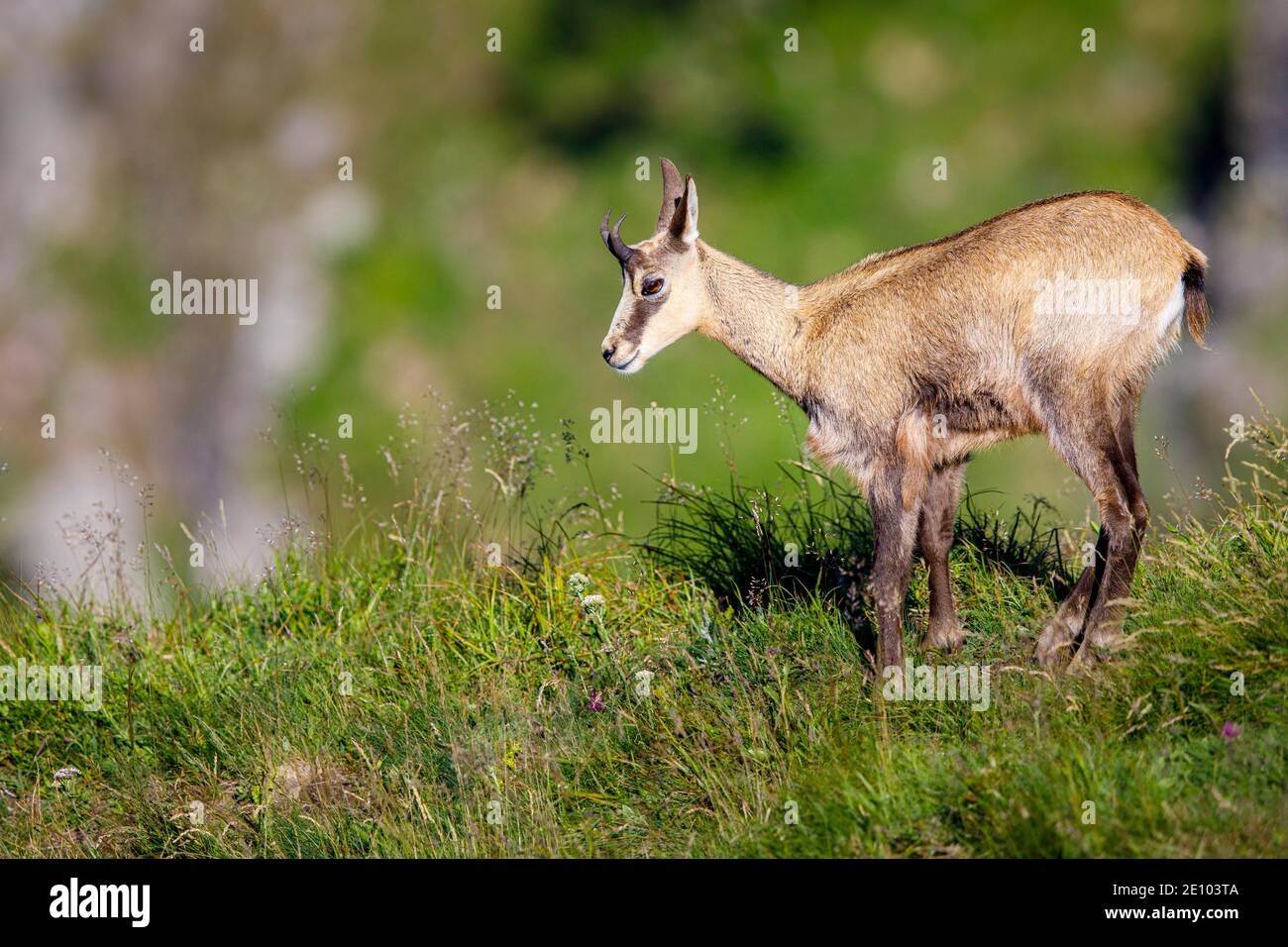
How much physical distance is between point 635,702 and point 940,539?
1654 millimetres

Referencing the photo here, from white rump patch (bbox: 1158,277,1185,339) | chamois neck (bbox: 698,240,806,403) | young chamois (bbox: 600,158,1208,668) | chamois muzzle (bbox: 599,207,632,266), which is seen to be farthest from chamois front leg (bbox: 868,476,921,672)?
chamois muzzle (bbox: 599,207,632,266)

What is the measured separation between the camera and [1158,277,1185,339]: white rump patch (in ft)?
19.1

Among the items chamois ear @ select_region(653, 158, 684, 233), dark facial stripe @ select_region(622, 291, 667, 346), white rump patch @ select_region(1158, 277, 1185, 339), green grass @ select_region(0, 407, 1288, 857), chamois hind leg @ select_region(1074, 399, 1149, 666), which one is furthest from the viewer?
chamois ear @ select_region(653, 158, 684, 233)

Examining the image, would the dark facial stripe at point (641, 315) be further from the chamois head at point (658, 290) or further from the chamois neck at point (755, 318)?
the chamois neck at point (755, 318)

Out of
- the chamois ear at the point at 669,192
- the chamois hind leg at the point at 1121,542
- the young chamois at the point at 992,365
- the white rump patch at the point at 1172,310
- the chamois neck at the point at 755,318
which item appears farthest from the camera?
the chamois ear at the point at 669,192

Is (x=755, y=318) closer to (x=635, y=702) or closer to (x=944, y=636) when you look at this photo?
(x=944, y=636)

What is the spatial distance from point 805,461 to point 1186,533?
1983 mm

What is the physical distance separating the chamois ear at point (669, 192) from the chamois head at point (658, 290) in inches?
3.9

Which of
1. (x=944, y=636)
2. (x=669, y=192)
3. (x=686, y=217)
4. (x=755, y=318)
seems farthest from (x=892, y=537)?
(x=669, y=192)

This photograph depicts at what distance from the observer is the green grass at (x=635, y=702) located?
14.5 feet

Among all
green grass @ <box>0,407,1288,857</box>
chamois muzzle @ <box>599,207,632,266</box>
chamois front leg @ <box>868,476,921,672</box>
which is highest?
chamois muzzle @ <box>599,207,632,266</box>

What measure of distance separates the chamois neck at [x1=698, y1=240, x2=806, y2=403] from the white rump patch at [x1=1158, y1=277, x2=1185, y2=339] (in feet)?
5.16

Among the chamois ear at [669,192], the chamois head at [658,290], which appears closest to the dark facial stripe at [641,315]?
the chamois head at [658,290]

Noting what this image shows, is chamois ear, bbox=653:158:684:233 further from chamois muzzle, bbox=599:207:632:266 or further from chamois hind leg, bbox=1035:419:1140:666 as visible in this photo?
chamois hind leg, bbox=1035:419:1140:666
